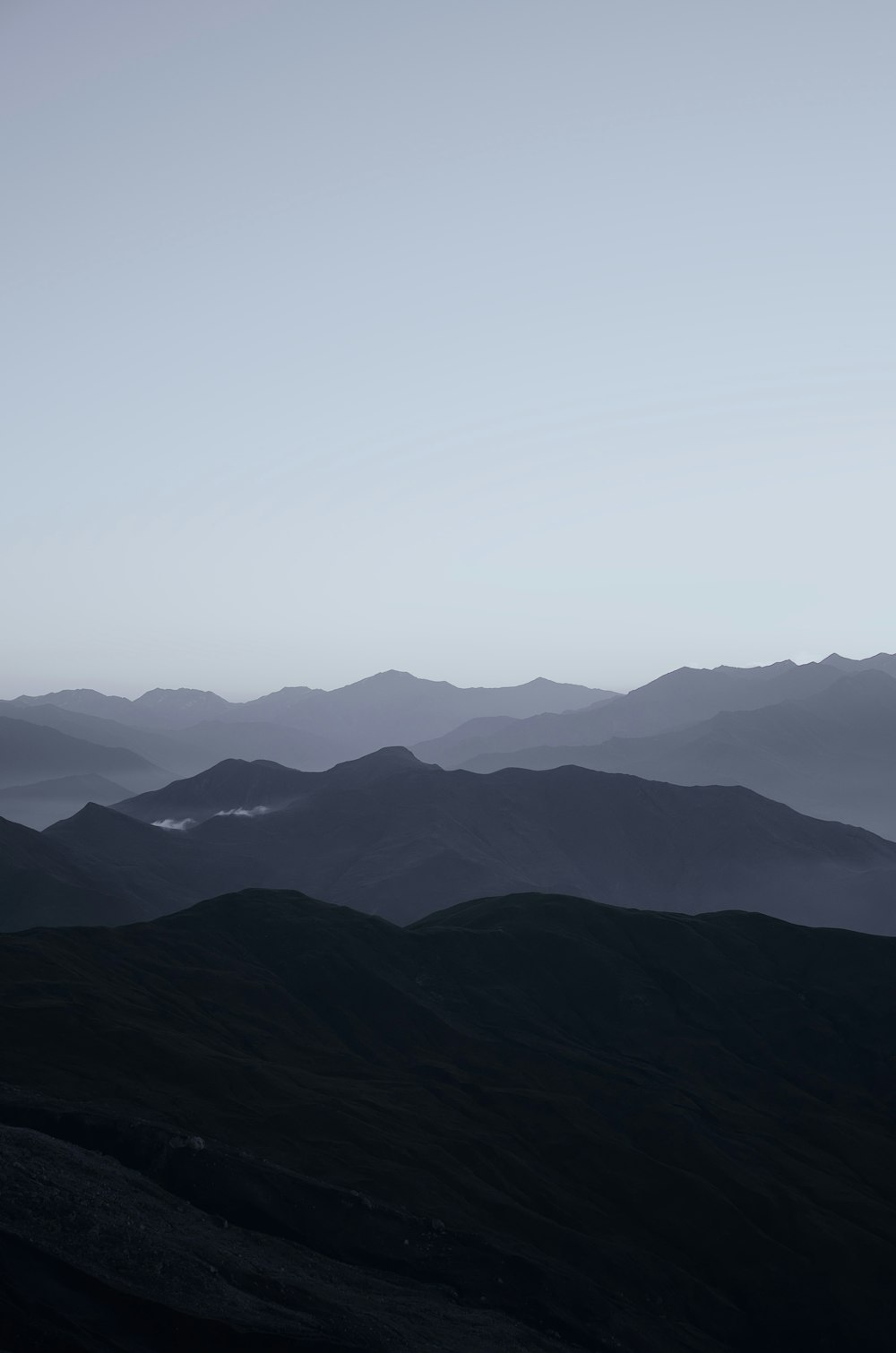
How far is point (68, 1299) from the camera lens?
4150cm

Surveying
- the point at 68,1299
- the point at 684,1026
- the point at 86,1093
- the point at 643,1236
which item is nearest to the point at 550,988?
the point at 684,1026

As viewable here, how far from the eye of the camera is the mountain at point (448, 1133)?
49562 millimetres

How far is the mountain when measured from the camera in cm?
4956

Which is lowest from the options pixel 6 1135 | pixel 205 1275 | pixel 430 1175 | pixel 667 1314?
pixel 667 1314

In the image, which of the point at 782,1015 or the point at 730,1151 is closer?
the point at 730,1151

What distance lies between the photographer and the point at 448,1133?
89.4 metres

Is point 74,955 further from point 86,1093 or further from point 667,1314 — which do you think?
point 667,1314

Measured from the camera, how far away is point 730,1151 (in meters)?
102

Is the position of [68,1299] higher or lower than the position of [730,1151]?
higher

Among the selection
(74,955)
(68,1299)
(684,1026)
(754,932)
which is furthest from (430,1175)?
(754,932)

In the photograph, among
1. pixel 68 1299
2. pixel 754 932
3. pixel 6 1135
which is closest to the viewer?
pixel 68 1299

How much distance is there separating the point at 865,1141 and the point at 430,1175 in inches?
2209

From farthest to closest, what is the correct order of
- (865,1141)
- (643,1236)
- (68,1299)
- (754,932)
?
(754,932), (865,1141), (643,1236), (68,1299)

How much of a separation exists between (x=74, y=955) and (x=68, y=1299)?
A: 76932 mm
